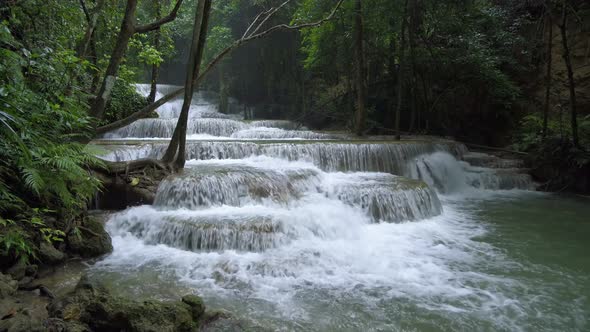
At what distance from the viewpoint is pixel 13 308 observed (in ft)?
9.26

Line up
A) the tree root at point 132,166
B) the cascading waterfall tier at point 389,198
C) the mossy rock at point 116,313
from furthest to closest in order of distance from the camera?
the cascading waterfall tier at point 389,198 → the tree root at point 132,166 → the mossy rock at point 116,313

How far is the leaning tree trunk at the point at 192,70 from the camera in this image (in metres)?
6.55

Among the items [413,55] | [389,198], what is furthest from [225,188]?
[413,55]

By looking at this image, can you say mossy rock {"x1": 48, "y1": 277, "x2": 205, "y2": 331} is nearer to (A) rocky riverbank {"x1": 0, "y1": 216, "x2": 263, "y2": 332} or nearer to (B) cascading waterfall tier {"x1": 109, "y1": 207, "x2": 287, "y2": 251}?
(A) rocky riverbank {"x1": 0, "y1": 216, "x2": 263, "y2": 332}

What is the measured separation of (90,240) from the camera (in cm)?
502

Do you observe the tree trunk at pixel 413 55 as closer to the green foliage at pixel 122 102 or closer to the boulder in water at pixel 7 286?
the green foliage at pixel 122 102

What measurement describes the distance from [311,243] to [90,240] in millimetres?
3219

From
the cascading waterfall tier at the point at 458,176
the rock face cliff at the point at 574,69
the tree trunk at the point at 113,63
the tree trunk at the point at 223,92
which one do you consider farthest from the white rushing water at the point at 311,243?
the tree trunk at the point at 223,92

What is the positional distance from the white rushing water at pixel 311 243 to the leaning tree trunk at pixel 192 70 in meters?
0.55

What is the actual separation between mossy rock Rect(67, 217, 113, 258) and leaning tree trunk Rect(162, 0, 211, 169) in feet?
7.27

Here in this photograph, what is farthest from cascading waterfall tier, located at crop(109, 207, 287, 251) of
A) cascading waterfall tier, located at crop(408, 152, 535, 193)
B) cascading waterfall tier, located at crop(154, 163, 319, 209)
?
cascading waterfall tier, located at crop(408, 152, 535, 193)

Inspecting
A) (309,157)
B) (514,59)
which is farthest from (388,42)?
(309,157)

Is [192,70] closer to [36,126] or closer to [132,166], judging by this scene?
[132,166]

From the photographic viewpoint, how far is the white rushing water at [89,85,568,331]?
384cm
